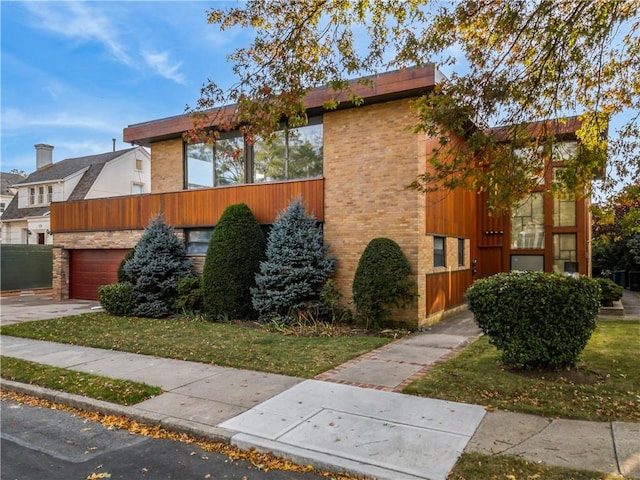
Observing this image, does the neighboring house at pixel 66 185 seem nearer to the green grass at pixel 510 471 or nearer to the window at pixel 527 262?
the window at pixel 527 262

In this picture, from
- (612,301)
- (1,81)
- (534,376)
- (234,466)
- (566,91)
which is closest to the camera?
(234,466)

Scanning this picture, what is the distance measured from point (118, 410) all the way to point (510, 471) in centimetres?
442

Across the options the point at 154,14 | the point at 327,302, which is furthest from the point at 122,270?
the point at 154,14

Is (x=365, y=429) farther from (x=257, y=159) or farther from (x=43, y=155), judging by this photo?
(x=43, y=155)

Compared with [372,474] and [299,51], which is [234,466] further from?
[299,51]

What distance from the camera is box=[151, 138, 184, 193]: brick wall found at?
1528 centimetres

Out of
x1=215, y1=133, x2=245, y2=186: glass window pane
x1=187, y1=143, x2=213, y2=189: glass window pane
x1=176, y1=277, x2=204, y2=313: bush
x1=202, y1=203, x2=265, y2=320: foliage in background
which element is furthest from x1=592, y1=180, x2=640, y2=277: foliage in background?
x1=187, y1=143, x2=213, y2=189: glass window pane

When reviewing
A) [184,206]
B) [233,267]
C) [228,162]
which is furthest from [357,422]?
[184,206]

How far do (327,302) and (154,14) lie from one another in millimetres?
7331

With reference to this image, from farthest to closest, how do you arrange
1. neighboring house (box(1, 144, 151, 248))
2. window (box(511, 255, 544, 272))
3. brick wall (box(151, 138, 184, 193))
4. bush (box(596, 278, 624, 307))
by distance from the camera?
neighboring house (box(1, 144, 151, 248))
window (box(511, 255, 544, 272))
brick wall (box(151, 138, 184, 193))
bush (box(596, 278, 624, 307))

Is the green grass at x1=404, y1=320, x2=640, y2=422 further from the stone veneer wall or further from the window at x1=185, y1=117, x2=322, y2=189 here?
the window at x1=185, y1=117, x2=322, y2=189

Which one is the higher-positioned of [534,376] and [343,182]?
[343,182]

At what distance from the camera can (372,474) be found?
12.6 feet

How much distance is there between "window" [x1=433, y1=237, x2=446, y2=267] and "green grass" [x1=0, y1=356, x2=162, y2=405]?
8506 mm
